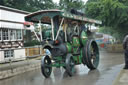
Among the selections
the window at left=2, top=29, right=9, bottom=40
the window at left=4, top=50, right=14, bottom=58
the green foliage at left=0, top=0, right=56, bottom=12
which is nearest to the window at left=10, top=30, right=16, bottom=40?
the window at left=2, top=29, right=9, bottom=40

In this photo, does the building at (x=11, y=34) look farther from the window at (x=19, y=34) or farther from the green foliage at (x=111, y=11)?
the green foliage at (x=111, y=11)

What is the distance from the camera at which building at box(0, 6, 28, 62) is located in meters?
15.8

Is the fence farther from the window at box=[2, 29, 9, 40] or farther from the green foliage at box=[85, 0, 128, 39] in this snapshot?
the green foliage at box=[85, 0, 128, 39]

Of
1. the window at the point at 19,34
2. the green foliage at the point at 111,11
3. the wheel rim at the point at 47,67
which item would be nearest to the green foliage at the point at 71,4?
the green foliage at the point at 111,11

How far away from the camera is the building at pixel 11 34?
15.8 m

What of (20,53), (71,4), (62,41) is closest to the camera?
(62,41)

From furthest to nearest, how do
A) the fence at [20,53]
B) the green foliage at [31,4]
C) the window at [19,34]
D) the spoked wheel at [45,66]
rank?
1. the green foliage at [31,4]
2. the window at [19,34]
3. the fence at [20,53]
4. the spoked wheel at [45,66]

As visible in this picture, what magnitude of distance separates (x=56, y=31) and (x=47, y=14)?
0.88 meters

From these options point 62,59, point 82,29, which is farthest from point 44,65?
point 82,29

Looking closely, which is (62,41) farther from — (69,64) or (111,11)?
(111,11)

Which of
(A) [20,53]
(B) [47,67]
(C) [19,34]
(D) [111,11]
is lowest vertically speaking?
(A) [20,53]

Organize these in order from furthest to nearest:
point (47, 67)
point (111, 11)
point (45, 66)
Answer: point (111, 11)
point (47, 67)
point (45, 66)

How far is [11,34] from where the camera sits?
56.6ft

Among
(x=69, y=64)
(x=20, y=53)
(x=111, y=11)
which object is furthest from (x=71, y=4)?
(x=69, y=64)
